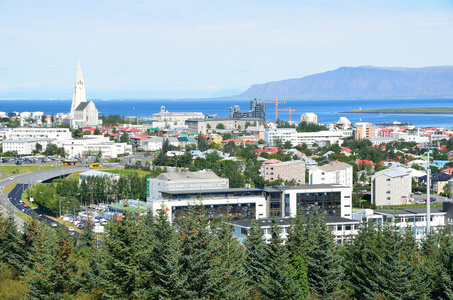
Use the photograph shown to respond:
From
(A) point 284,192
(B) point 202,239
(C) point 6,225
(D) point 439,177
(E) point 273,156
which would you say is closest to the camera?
(B) point 202,239

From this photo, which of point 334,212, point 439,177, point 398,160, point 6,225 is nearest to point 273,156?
point 398,160

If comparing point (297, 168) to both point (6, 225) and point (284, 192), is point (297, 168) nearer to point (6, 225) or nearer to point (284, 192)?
point (284, 192)

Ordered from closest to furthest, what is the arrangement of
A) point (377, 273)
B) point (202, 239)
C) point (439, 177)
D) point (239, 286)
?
point (202, 239), point (239, 286), point (377, 273), point (439, 177)

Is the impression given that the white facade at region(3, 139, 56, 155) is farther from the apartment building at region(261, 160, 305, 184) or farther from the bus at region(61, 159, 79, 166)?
the apartment building at region(261, 160, 305, 184)

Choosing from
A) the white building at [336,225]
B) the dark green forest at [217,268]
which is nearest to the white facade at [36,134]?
the white building at [336,225]

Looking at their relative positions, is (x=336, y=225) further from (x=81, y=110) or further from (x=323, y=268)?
(x=81, y=110)

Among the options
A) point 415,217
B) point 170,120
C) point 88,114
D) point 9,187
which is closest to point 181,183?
point 415,217

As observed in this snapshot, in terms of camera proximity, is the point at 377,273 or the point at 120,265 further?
the point at 377,273
